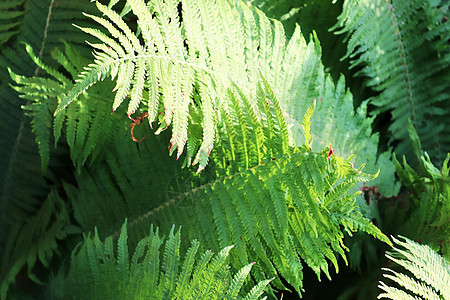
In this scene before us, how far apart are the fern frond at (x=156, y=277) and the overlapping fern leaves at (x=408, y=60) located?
0.85m

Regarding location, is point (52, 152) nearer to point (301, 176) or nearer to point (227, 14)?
point (227, 14)

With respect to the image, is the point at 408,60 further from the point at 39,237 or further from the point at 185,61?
the point at 39,237

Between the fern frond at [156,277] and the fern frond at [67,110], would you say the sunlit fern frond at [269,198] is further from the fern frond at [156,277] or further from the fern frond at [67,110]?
the fern frond at [67,110]

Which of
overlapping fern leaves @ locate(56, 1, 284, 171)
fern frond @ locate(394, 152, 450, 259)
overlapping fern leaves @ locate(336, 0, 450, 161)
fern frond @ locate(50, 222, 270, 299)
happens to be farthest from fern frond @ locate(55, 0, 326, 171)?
fern frond @ locate(394, 152, 450, 259)

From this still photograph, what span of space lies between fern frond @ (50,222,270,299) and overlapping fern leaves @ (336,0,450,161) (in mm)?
850

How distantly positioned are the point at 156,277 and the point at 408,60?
112 centimetres

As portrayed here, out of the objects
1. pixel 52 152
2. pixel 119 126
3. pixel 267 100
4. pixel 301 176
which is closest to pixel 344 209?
pixel 301 176

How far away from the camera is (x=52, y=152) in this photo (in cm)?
153

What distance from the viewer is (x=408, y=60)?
1555mm

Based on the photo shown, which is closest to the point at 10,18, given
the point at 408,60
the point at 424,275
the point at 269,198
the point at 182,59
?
the point at 182,59

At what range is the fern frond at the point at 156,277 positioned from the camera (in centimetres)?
87

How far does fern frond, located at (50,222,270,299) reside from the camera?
872mm

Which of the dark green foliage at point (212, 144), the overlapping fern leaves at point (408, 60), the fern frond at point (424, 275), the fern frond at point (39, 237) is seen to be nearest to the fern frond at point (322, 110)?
the dark green foliage at point (212, 144)

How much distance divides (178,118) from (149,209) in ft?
1.43
